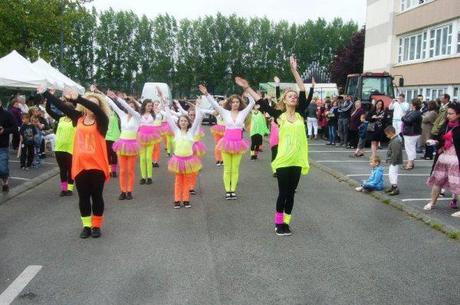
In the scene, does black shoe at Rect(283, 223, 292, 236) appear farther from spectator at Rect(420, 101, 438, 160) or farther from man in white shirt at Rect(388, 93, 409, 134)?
man in white shirt at Rect(388, 93, 409, 134)

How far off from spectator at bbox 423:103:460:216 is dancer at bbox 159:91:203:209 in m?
4.15

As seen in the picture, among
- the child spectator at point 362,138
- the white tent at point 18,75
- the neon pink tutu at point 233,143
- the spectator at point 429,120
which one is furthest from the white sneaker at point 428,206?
the white tent at point 18,75

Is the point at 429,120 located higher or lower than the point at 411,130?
higher

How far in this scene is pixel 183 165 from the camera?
912 cm

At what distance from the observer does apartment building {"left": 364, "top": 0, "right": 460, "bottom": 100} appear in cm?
2714

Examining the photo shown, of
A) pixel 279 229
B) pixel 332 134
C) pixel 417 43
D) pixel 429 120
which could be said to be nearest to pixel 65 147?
pixel 279 229

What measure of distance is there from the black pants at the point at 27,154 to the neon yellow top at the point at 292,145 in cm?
886

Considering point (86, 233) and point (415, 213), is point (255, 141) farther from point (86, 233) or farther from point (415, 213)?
point (86, 233)

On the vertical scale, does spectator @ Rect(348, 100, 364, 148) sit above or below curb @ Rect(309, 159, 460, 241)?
above

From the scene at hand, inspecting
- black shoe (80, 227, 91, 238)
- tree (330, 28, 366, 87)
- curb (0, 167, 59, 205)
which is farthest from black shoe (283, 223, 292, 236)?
tree (330, 28, 366, 87)

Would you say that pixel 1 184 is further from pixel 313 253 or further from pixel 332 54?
pixel 332 54

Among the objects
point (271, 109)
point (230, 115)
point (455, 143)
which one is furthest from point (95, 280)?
point (455, 143)

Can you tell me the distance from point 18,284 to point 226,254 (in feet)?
7.81

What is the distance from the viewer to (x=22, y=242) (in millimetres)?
6922
